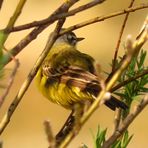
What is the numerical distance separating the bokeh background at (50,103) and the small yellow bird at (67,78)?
6.19 ft

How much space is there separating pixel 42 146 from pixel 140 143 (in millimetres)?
875

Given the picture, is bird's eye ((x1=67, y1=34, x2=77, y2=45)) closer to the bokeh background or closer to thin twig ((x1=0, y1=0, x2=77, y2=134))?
the bokeh background

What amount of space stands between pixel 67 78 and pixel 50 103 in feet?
11.7

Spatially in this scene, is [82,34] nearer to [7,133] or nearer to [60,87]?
[7,133]

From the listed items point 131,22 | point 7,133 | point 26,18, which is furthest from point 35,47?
point 7,133

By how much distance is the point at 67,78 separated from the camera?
2.98 m

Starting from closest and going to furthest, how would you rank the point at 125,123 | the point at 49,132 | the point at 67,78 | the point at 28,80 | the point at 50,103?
the point at 49,132 < the point at 125,123 < the point at 28,80 < the point at 67,78 < the point at 50,103

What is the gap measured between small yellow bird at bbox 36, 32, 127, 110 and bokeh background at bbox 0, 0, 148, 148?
189cm

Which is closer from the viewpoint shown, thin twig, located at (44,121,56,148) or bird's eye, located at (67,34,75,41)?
thin twig, located at (44,121,56,148)

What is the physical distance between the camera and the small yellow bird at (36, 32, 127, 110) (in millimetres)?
2740

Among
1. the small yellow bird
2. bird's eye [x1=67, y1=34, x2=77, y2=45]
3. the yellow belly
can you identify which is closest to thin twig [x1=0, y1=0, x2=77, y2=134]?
the small yellow bird

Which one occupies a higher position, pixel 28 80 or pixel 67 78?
pixel 67 78

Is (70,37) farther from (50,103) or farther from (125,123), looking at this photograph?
(125,123)

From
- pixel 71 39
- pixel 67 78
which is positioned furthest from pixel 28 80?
pixel 71 39
